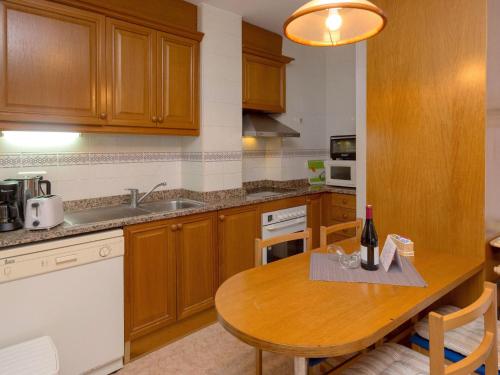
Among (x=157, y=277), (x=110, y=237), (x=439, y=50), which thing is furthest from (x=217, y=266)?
(x=439, y=50)

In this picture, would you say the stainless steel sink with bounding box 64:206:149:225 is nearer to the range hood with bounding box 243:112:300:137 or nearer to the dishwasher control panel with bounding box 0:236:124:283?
the dishwasher control panel with bounding box 0:236:124:283

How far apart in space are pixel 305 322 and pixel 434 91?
4.85 ft

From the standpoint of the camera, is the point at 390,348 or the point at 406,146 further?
the point at 406,146

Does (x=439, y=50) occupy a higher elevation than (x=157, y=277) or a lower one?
higher

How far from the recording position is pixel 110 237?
1.93 metres

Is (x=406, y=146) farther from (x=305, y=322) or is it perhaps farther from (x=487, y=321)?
(x=305, y=322)

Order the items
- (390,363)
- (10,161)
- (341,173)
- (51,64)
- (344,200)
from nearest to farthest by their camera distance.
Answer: (390,363) → (51,64) → (10,161) → (344,200) → (341,173)

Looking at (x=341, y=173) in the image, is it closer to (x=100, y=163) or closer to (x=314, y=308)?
(x=100, y=163)

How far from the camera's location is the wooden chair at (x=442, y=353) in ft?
2.92

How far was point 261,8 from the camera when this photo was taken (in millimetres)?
2754

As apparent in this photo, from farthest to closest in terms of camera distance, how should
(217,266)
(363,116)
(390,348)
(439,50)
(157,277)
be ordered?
1. (217,266)
2. (363,116)
3. (157,277)
4. (439,50)
5. (390,348)

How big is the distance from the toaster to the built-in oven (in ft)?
5.20

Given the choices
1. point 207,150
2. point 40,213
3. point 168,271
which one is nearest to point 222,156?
point 207,150

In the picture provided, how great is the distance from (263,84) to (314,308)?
2522 mm
